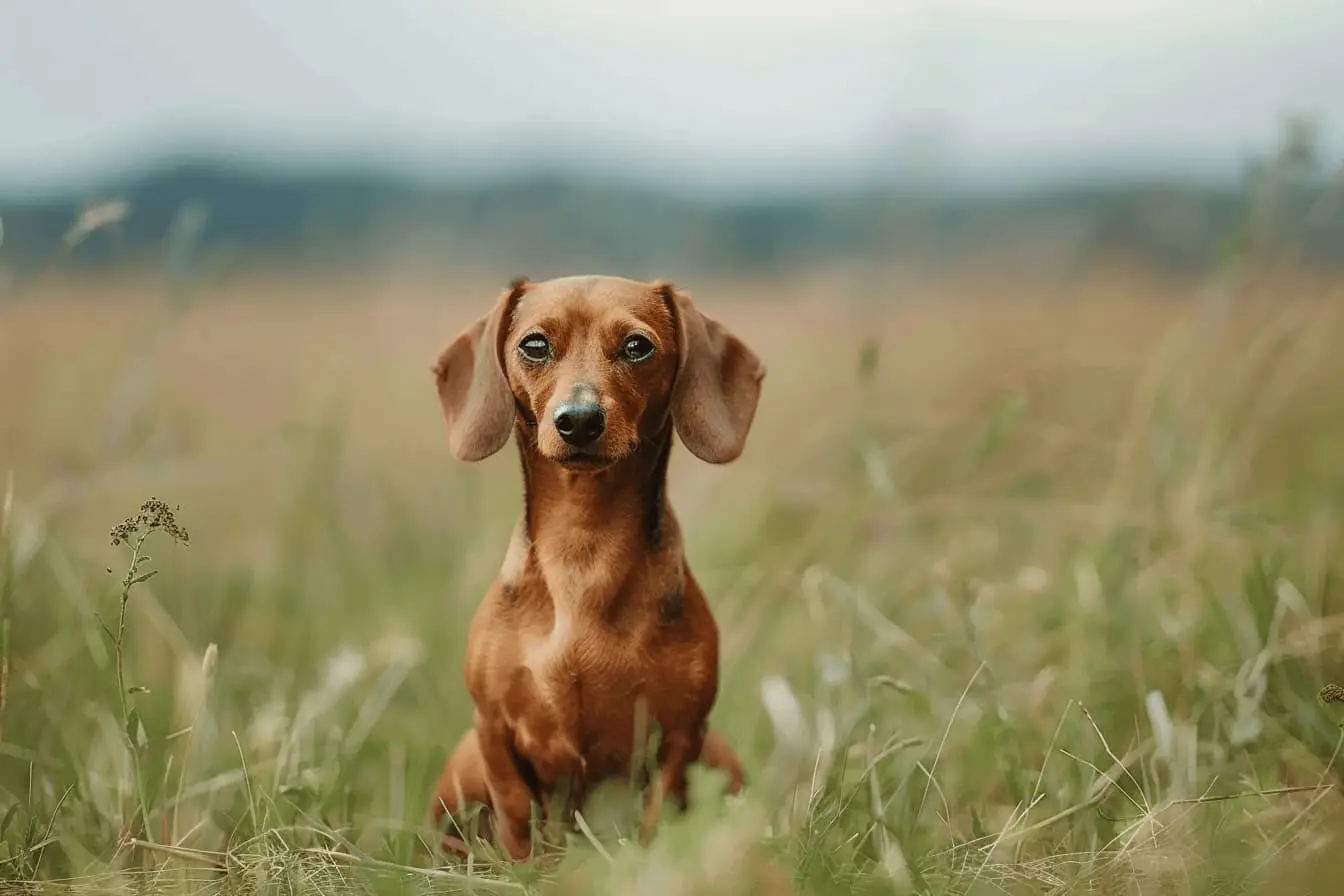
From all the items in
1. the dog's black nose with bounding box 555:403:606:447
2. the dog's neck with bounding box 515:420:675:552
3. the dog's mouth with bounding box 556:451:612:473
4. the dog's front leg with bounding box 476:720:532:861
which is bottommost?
the dog's front leg with bounding box 476:720:532:861

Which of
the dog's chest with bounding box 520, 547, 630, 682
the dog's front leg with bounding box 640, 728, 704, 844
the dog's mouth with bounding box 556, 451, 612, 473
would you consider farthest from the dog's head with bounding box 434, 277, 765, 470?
the dog's front leg with bounding box 640, 728, 704, 844

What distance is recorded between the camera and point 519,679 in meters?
2.35

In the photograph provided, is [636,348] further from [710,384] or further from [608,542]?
[608,542]

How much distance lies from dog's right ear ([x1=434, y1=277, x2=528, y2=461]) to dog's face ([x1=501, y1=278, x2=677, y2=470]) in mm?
20

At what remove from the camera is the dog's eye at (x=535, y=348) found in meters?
2.29

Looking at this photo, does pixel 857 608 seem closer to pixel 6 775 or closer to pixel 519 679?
pixel 519 679

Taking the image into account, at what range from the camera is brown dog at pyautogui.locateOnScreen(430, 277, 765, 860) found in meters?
2.31

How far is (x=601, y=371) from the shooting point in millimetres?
2229

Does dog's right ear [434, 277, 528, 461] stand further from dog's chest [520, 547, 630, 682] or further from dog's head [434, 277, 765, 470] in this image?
dog's chest [520, 547, 630, 682]

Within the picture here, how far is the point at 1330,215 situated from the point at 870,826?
2.10 metres

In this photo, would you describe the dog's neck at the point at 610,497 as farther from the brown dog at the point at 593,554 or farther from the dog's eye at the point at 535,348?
the dog's eye at the point at 535,348

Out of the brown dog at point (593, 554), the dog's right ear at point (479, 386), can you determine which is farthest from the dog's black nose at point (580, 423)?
the dog's right ear at point (479, 386)

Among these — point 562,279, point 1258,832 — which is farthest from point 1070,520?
point 562,279

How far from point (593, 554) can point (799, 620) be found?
1.76 meters
